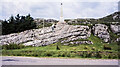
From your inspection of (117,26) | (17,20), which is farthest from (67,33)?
(17,20)

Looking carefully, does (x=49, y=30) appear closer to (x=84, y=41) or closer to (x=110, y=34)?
(x=84, y=41)

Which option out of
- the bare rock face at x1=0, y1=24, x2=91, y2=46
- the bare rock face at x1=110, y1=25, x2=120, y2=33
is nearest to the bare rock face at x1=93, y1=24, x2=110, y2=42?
the bare rock face at x1=110, y1=25, x2=120, y2=33

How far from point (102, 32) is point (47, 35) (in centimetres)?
1090

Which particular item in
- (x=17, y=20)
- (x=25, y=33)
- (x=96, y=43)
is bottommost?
(x=96, y=43)

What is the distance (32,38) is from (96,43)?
12529 millimetres

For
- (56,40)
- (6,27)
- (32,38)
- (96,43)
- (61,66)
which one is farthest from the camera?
(6,27)

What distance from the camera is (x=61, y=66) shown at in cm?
1091

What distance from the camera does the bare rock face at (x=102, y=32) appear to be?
90.3 ft

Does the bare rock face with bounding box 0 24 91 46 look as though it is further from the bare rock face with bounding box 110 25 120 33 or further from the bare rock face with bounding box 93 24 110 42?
the bare rock face with bounding box 110 25 120 33

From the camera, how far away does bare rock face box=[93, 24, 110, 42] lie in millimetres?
27531

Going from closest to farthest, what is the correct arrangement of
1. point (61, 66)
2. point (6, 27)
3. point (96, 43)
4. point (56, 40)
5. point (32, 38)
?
point (61, 66) → point (96, 43) → point (56, 40) → point (32, 38) → point (6, 27)

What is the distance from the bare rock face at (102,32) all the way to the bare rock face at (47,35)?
143 centimetres

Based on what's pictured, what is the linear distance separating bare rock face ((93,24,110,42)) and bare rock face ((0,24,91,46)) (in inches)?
56.2

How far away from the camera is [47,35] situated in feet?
95.9
